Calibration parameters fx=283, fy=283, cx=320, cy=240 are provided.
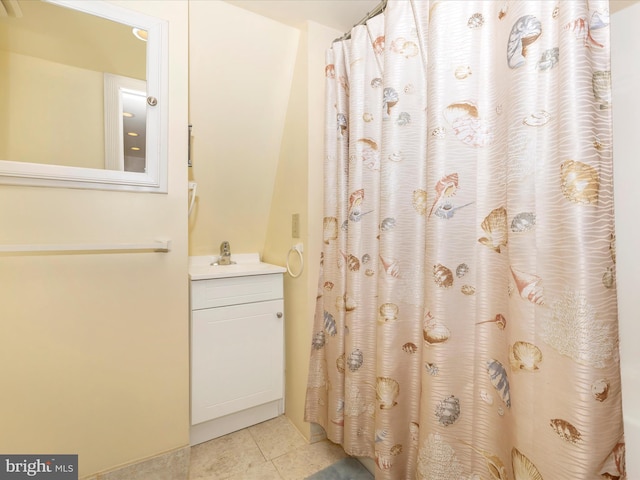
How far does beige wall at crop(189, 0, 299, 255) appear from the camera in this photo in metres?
1.51

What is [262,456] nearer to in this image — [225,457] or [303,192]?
[225,457]

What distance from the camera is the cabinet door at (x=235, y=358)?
1555 mm

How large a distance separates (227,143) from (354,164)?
0.90 meters

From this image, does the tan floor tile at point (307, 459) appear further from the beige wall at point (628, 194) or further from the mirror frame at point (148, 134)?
the mirror frame at point (148, 134)

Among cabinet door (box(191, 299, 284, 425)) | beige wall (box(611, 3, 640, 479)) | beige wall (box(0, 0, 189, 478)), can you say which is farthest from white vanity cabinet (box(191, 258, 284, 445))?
beige wall (box(611, 3, 640, 479))

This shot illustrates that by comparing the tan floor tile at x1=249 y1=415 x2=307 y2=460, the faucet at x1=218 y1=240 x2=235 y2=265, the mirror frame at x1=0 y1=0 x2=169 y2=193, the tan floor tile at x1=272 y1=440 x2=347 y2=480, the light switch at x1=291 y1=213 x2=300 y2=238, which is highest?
the mirror frame at x1=0 y1=0 x2=169 y2=193

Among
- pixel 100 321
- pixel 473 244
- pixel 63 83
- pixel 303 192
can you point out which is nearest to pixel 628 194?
pixel 473 244

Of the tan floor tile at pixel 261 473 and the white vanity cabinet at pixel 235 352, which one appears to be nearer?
the tan floor tile at pixel 261 473

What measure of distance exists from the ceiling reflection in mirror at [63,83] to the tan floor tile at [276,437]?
161 centimetres

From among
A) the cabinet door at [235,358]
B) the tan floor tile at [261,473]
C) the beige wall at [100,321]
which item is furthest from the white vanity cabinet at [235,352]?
the tan floor tile at [261,473]

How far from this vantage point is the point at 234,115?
172cm

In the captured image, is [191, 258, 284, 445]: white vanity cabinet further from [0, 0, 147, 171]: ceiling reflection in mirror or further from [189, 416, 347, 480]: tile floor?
[0, 0, 147, 171]: ceiling reflection in mirror

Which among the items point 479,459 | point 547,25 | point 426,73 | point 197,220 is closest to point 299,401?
point 479,459

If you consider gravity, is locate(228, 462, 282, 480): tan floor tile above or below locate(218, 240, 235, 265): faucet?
below
